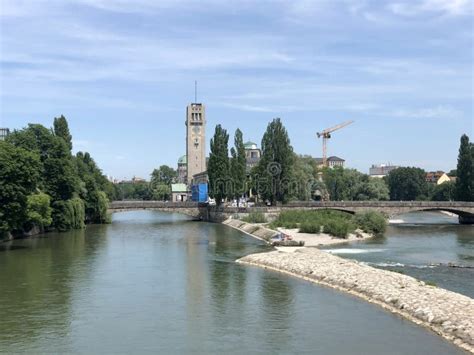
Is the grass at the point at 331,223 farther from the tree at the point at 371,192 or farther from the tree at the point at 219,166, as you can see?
the tree at the point at 371,192

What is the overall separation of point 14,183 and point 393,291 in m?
44.4

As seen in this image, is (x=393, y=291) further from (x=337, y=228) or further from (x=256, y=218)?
(x=256, y=218)

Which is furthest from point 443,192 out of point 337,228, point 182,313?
point 182,313

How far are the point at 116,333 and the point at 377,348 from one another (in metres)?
13.2

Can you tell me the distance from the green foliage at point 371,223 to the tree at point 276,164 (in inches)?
849

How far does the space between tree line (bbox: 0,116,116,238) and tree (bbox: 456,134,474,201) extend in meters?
75.8

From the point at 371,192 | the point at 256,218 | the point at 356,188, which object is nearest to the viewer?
the point at 256,218

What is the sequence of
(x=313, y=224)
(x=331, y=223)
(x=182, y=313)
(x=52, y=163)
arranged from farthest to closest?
(x=52, y=163), (x=331, y=223), (x=313, y=224), (x=182, y=313)

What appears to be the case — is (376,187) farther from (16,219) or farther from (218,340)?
(218,340)

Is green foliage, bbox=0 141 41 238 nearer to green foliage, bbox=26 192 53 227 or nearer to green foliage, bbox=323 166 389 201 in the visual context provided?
green foliage, bbox=26 192 53 227

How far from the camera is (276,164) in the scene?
4469 inches

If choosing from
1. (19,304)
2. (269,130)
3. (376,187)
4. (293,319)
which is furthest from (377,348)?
(376,187)

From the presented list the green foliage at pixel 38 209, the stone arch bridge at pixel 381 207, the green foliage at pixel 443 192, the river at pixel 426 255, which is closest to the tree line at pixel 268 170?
the stone arch bridge at pixel 381 207

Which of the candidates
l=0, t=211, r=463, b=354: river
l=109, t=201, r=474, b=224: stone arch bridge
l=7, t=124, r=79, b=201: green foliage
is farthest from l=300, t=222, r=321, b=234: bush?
l=7, t=124, r=79, b=201: green foliage
